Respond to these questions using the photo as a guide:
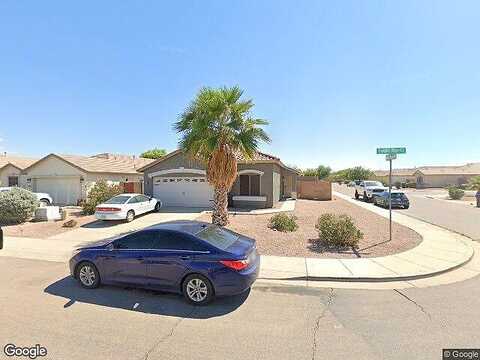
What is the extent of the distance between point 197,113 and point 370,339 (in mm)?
9859

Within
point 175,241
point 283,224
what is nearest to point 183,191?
point 283,224

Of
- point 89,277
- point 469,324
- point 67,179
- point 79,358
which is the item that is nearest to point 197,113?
point 89,277

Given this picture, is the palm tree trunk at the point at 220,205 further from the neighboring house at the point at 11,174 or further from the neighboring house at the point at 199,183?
the neighboring house at the point at 11,174

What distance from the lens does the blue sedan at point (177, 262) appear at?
5371mm

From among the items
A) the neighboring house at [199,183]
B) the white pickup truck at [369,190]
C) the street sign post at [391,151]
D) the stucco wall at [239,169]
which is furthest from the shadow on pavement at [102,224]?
the white pickup truck at [369,190]

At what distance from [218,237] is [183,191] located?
13.9 m

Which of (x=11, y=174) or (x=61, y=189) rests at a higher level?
(x=11, y=174)

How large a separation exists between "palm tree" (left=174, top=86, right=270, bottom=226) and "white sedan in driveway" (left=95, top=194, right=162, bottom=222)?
475 centimetres

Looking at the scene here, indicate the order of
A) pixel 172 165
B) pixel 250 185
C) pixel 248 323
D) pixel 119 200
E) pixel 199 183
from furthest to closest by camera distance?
pixel 172 165 < pixel 250 185 < pixel 199 183 < pixel 119 200 < pixel 248 323

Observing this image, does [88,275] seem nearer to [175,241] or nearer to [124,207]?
[175,241]

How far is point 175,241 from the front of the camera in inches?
232

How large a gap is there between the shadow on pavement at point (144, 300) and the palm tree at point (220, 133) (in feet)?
20.9

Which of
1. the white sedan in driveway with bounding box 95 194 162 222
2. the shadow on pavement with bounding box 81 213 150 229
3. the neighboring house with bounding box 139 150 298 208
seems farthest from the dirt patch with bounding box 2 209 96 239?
the neighboring house with bounding box 139 150 298 208

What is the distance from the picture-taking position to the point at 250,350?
395 cm
